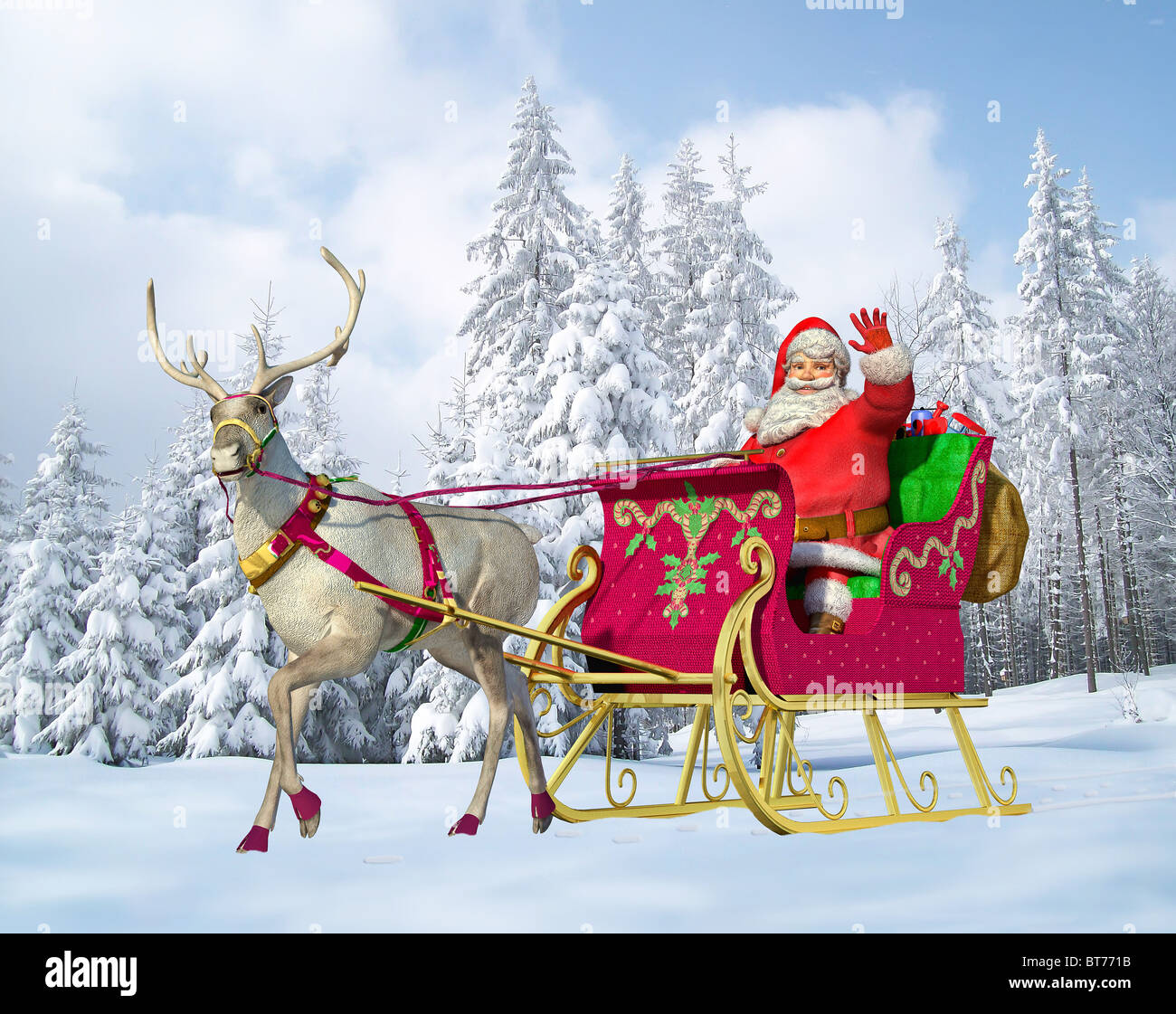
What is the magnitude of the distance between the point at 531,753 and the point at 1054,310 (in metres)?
22.0

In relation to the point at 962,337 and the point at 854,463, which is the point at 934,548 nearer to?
the point at 854,463

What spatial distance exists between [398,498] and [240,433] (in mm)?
992

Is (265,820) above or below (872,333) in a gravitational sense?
below

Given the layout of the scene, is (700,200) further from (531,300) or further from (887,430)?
(887,430)

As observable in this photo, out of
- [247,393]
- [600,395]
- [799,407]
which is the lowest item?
[247,393]

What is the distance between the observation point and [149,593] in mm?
16594

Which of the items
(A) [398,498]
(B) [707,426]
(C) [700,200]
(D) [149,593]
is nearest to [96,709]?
(D) [149,593]

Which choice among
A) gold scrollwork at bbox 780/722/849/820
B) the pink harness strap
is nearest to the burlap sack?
gold scrollwork at bbox 780/722/849/820

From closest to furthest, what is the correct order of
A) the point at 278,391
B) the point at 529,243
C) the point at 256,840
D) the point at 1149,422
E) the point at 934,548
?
the point at 256,840, the point at 278,391, the point at 934,548, the point at 529,243, the point at 1149,422

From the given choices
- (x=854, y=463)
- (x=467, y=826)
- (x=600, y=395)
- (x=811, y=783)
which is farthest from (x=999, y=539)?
(x=600, y=395)

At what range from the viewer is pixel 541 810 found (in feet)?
17.8

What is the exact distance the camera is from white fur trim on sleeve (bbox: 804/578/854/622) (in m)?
5.50

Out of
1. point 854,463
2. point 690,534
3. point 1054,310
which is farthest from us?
point 1054,310

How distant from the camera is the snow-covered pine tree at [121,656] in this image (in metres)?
15.9
